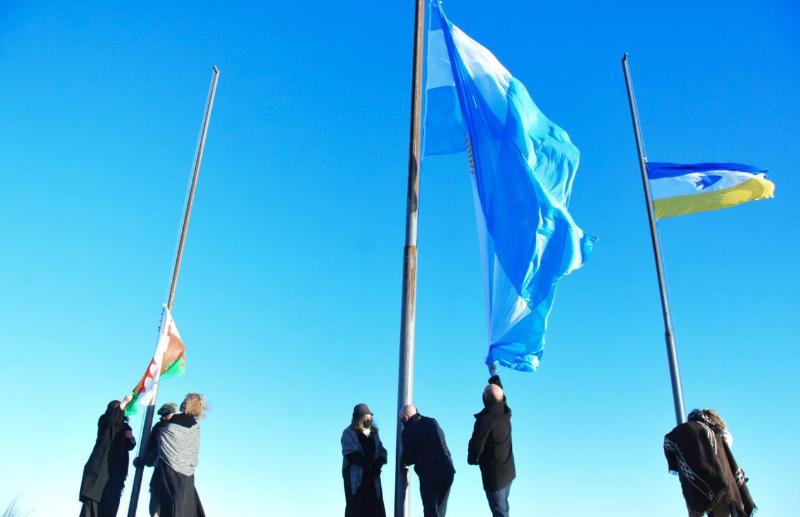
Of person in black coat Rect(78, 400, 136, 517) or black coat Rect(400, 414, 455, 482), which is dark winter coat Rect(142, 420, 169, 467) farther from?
black coat Rect(400, 414, 455, 482)

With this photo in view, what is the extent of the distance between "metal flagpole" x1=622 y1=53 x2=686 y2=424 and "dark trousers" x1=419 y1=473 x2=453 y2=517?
17.8 ft

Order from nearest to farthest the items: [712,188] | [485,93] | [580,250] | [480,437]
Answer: [480,437], [580,250], [485,93], [712,188]

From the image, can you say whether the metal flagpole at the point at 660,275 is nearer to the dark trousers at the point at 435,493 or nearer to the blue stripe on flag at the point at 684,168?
the blue stripe on flag at the point at 684,168

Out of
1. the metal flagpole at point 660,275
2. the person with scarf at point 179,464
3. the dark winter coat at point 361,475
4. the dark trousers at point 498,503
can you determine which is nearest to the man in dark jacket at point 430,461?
the dark trousers at point 498,503

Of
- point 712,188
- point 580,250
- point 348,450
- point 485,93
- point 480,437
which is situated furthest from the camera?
point 712,188

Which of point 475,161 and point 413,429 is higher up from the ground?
point 475,161

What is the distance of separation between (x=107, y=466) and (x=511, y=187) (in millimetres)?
7248

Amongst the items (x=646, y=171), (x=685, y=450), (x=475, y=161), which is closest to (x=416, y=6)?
(x=475, y=161)

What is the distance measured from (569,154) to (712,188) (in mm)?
4387

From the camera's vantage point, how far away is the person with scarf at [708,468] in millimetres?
8867

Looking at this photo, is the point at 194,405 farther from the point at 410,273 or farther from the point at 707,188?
the point at 707,188

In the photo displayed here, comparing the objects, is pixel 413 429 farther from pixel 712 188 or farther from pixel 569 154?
pixel 712 188

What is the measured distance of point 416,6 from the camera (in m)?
12.6

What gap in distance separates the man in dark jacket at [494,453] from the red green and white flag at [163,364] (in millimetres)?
5392
